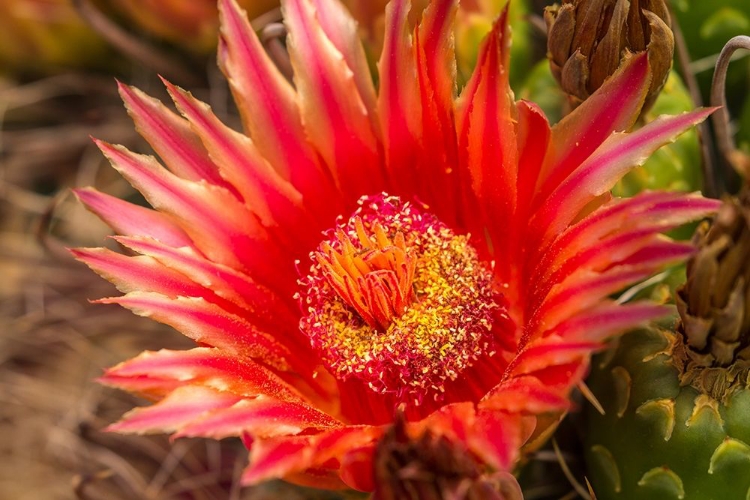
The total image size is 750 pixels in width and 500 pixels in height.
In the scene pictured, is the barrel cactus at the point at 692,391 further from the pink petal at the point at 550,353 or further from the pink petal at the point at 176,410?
the pink petal at the point at 176,410

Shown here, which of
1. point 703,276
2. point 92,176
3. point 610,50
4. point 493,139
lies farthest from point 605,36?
point 92,176

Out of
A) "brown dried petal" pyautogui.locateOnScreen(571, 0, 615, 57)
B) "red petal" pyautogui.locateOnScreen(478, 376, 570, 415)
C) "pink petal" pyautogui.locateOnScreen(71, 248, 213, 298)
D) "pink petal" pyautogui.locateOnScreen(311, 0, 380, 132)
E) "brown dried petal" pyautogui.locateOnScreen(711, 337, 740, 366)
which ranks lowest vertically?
"brown dried petal" pyautogui.locateOnScreen(711, 337, 740, 366)

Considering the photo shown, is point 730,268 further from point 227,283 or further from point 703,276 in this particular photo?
point 227,283

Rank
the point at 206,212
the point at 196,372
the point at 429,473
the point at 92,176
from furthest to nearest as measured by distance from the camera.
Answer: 1. the point at 92,176
2. the point at 206,212
3. the point at 196,372
4. the point at 429,473

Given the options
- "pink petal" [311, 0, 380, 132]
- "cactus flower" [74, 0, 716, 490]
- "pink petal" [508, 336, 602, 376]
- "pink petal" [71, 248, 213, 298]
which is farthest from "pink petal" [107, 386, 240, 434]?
"pink petal" [311, 0, 380, 132]

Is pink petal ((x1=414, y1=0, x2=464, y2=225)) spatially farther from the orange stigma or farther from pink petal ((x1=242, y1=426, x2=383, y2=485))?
pink petal ((x1=242, y1=426, x2=383, y2=485))

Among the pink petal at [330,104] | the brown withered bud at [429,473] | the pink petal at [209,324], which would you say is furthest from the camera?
the pink petal at [330,104]

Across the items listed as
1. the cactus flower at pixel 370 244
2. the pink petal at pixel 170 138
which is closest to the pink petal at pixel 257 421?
the cactus flower at pixel 370 244
